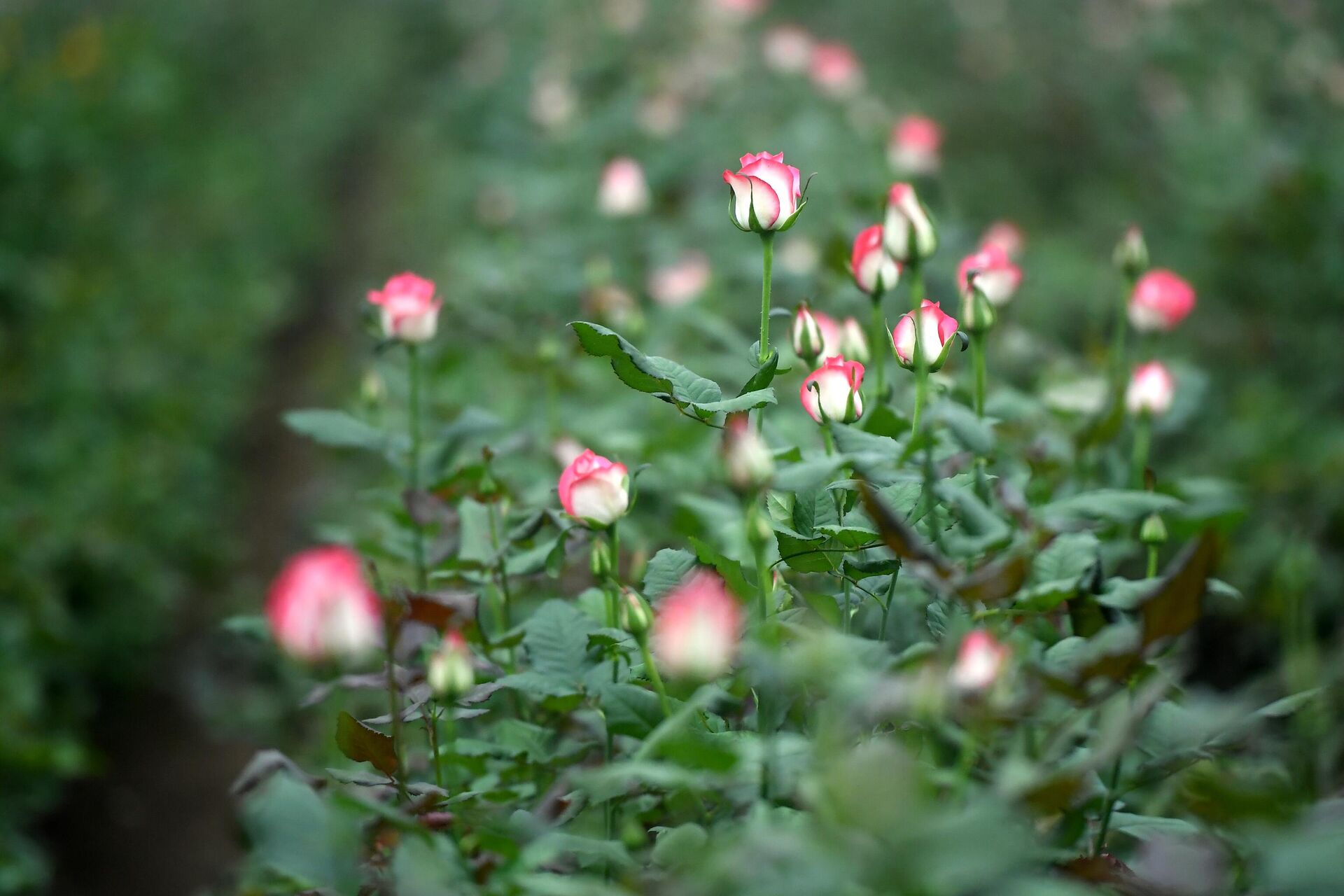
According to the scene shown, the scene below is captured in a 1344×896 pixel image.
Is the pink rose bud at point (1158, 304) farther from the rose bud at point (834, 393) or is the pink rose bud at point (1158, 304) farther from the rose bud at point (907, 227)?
the rose bud at point (834, 393)

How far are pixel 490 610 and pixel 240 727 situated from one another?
162 centimetres

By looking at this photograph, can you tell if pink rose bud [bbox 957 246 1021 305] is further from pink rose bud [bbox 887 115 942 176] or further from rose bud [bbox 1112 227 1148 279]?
pink rose bud [bbox 887 115 942 176]

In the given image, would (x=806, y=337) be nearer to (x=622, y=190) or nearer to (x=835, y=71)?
(x=622, y=190)

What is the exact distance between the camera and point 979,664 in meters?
0.71

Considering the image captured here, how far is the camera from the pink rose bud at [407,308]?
51.9 inches

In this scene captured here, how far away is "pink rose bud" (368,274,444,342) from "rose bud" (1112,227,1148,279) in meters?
0.88

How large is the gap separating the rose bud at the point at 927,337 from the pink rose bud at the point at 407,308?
22.8 inches

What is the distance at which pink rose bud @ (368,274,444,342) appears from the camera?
132 cm

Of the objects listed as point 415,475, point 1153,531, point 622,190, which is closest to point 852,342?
point 1153,531

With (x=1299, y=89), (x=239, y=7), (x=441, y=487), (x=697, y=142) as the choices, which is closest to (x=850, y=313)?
(x=441, y=487)

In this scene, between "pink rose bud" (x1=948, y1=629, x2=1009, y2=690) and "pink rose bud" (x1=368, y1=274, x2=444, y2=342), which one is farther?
"pink rose bud" (x1=368, y1=274, x2=444, y2=342)

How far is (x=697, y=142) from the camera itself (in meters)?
3.42

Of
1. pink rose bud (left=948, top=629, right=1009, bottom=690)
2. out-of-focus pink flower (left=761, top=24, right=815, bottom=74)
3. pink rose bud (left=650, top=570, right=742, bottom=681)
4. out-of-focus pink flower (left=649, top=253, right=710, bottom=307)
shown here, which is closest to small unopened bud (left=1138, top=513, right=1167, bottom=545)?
pink rose bud (left=948, top=629, right=1009, bottom=690)

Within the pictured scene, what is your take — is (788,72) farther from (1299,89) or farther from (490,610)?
(490,610)
